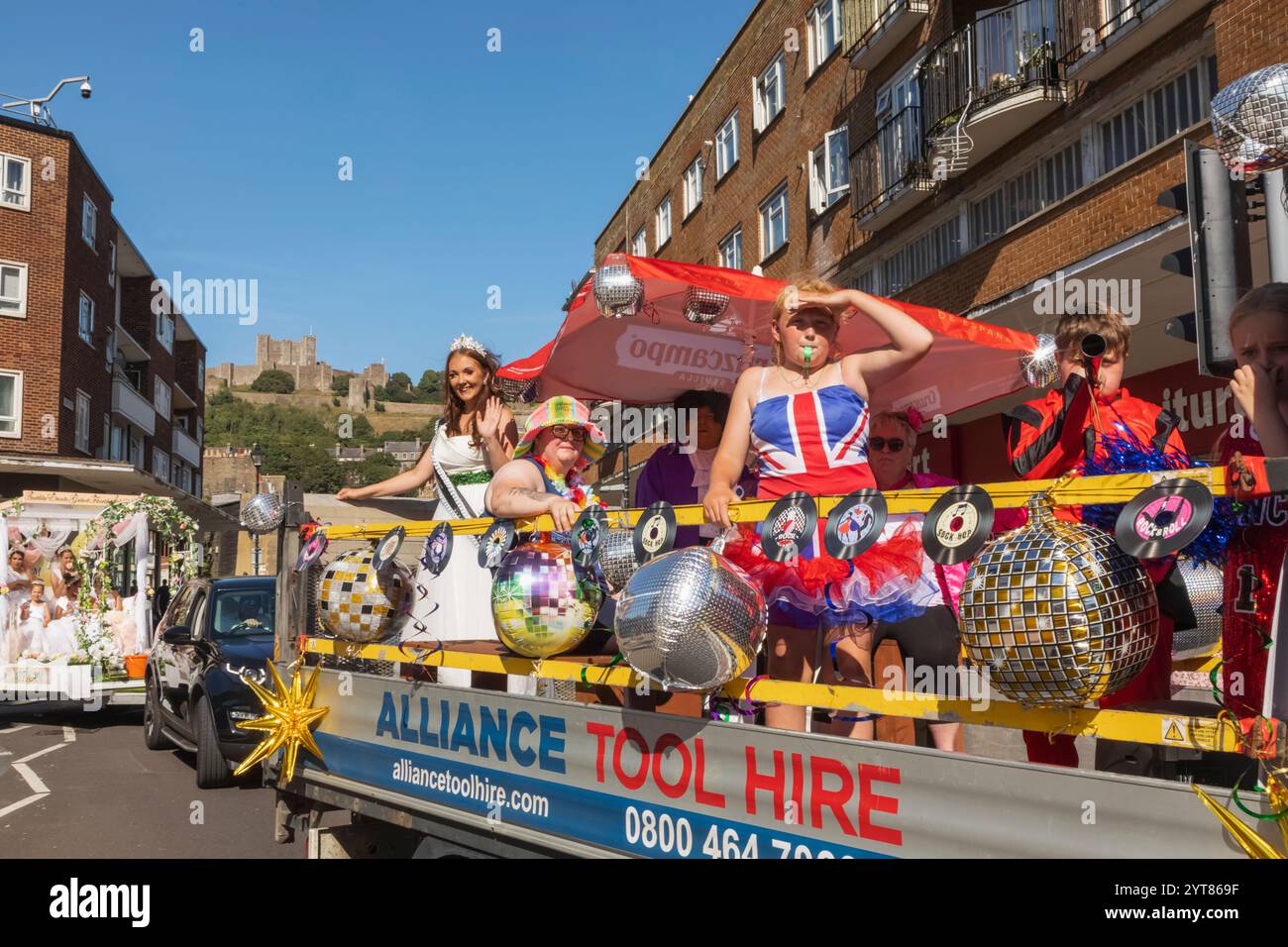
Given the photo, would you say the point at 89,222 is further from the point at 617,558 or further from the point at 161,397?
the point at 617,558

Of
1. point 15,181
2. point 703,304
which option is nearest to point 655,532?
point 703,304

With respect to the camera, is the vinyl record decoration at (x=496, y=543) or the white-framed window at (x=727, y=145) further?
the white-framed window at (x=727, y=145)

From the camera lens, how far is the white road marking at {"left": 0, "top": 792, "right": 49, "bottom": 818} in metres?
7.84

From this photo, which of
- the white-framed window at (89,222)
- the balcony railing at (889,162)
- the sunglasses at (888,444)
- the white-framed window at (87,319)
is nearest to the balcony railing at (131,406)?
the white-framed window at (87,319)

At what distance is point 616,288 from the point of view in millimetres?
5430

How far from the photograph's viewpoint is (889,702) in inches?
91.7

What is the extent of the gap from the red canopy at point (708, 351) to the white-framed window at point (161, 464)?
45.1 m

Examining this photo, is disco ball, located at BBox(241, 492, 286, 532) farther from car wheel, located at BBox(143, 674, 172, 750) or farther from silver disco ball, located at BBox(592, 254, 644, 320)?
car wheel, located at BBox(143, 674, 172, 750)

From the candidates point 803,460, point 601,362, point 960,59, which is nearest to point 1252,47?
point 960,59

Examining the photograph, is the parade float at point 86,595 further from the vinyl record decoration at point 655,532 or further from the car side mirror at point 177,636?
the vinyl record decoration at point 655,532

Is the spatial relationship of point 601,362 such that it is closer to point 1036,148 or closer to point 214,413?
point 1036,148

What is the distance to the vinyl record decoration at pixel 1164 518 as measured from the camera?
79.3 inches

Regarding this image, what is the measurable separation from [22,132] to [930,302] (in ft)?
90.7

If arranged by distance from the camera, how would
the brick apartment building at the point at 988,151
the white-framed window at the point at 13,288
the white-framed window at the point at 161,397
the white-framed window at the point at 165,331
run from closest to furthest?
the brick apartment building at the point at 988,151 → the white-framed window at the point at 13,288 → the white-framed window at the point at 161,397 → the white-framed window at the point at 165,331
